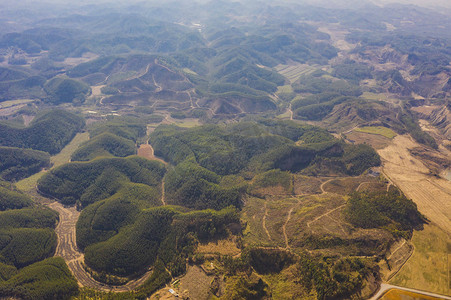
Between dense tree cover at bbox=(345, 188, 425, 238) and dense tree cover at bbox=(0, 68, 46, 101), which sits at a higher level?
dense tree cover at bbox=(345, 188, 425, 238)

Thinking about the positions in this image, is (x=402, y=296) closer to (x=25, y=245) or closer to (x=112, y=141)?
(x=25, y=245)

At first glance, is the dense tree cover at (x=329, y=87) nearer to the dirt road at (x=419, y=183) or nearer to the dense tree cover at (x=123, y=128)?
the dirt road at (x=419, y=183)

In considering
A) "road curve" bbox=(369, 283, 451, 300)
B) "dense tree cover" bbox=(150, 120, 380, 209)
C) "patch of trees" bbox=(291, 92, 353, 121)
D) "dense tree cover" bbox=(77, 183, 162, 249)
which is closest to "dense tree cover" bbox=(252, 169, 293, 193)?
"dense tree cover" bbox=(150, 120, 380, 209)

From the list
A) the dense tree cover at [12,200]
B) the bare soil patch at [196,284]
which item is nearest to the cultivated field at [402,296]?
the bare soil patch at [196,284]

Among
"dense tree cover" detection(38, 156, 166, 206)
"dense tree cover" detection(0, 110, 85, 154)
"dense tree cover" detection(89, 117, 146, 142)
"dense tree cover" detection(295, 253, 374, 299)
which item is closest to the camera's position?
"dense tree cover" detection(295, 253, 374, 299)

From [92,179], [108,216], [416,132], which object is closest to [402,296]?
[108,216]

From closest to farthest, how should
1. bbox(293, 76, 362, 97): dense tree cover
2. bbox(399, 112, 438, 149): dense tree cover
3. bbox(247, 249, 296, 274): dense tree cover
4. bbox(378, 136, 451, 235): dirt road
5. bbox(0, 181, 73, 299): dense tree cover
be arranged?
bbox(0, 181, 73, 299): dense tree cover, bbox(247, 249, 296, 274): dense tree cover, bbox(378, 136, 451, 235): dirt road, bbox(399, 112, 438, 149): dense tree cover, bbox(293, 76, 362, 97): dense tree cover

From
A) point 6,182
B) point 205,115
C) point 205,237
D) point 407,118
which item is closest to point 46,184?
point 6,182

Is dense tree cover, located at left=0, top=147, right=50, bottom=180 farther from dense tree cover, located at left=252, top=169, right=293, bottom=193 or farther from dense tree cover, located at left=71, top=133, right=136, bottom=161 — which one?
dense tree cover, located at left=252, top=169, right=293, bottom=193
